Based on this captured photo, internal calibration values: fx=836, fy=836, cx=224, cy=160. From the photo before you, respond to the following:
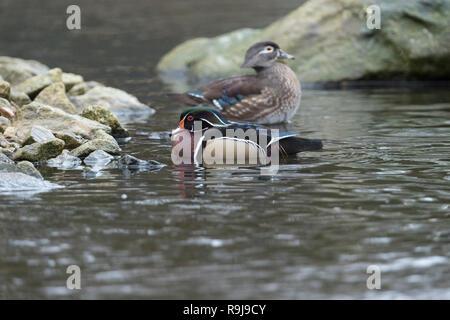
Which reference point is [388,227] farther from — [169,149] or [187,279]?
[169,149]

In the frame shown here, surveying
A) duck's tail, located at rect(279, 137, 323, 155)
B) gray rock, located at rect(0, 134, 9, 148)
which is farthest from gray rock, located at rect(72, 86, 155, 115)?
duck's tail, located at rect(279, 137, 323, 155)

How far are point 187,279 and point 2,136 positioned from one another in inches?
199

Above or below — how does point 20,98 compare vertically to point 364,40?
below

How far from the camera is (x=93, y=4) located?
30.2 meters

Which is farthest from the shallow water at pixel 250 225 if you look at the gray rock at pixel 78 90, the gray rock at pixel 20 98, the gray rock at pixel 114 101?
the gray rock at pixel 78 90

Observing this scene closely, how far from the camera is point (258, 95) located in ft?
38.5

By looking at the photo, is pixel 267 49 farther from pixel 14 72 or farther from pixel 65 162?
pixel 14 72

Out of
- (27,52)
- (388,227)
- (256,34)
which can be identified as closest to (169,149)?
(388,227)

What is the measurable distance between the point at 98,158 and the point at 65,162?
14.3 inches

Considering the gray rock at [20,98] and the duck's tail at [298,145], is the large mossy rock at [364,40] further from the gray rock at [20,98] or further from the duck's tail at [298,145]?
the duck's tail at [298,145]

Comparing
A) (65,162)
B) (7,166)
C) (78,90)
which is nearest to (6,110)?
(65,162)

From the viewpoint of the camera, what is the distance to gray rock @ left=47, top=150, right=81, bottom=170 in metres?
8.98

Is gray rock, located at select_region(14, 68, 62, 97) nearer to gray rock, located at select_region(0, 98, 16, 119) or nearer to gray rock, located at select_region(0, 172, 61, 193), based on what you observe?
gray rock, located at select_region(0, 98, 16, 119)

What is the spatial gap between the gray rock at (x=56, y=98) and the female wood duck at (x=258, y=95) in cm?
175
